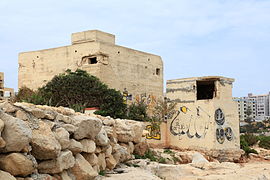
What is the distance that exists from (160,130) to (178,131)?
3.38 feet

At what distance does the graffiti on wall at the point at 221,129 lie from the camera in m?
20.9

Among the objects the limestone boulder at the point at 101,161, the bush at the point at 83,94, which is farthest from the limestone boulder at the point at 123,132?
the bush at the point at 83,94

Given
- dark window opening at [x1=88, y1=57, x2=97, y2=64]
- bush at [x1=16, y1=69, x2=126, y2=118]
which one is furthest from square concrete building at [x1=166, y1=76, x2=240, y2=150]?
dark window opening at [x1=88, y1=57, x2=97, y2=64]

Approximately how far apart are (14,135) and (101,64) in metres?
19.0

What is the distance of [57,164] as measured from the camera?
679 cm

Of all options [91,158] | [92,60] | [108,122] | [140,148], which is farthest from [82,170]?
[92,60]

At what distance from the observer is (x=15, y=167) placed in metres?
5.87

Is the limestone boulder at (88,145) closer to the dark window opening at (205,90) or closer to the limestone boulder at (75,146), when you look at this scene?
the limestone boulder at (75,146)

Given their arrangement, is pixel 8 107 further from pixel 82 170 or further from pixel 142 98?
pixel 142 98

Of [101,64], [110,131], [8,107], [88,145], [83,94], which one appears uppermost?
[101,64]

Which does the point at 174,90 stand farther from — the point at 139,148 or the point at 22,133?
the point at 22,133

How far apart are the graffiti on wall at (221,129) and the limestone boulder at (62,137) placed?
14.7m

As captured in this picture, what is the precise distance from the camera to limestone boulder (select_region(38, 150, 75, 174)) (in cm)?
668

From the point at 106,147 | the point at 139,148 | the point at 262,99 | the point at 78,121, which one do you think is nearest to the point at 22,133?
the point at 78,121
